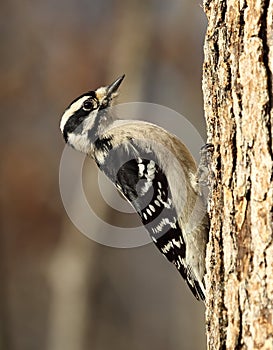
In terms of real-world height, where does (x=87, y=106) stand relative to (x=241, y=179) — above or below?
above

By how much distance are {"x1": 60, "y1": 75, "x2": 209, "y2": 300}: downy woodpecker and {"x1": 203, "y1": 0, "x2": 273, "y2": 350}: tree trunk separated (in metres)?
0.75

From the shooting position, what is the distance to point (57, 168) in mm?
10812

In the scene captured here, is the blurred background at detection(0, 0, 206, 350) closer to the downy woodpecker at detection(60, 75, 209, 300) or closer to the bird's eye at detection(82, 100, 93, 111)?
the bird's eye at detection(82, 100, 93, 111)

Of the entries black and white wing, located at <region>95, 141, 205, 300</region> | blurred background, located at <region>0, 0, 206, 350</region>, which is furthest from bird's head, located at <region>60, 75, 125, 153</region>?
blurred background, located at <region>0, 0, 206, 350</region>

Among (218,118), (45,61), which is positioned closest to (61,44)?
(45,61)

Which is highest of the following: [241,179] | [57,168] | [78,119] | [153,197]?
[57,168]

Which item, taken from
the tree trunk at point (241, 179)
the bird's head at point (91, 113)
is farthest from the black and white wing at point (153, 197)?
the tree trunk at point (241, 179)

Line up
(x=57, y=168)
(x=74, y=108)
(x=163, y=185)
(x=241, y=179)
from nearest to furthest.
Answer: (x=241, y=179) < (x=163, y=185) < (x=74, y=108) < (x=57, y=168)

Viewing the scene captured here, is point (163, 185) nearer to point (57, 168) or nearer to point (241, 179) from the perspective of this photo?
point (241, 179)

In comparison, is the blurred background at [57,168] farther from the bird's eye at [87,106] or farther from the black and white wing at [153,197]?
the black and white wing at [153,197]

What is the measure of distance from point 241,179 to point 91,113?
1.78m

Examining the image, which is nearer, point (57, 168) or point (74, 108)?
point (74, 108)

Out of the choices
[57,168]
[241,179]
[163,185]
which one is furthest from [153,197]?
[57,168]

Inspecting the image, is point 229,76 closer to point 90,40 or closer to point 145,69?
point 145,69
